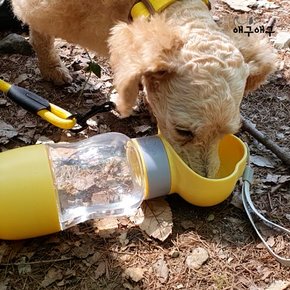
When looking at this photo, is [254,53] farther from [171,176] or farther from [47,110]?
[47,110]

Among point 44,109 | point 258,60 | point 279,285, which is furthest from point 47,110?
point 279,285

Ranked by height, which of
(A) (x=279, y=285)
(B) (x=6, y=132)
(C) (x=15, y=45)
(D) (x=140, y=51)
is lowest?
(A) (x=279, y=285)

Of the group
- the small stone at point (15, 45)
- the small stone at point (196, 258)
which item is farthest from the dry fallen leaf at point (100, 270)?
the small stone at point (15, 45)

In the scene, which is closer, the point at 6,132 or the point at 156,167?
the point at 156,167

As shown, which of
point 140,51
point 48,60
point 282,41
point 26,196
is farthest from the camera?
point 282,41

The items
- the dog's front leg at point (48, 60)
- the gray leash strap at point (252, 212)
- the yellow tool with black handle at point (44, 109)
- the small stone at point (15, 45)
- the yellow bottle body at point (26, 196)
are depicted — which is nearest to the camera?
the yellow bottle body at point (26, 196)

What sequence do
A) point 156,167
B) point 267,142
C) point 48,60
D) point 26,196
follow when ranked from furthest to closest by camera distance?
point 48,60 < point 267,142 < point 156,167 < point 26,196

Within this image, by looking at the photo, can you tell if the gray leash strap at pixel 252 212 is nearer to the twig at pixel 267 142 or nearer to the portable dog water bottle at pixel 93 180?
the portable dog water bottle at pixel 93 180

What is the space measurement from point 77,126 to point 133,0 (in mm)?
824

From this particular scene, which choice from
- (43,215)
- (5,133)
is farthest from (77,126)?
(43,215)

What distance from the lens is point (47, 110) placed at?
271cm

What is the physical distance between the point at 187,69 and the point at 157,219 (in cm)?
72

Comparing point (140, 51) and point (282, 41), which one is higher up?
point (140, 51)

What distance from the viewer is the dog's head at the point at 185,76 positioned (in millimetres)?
2123
